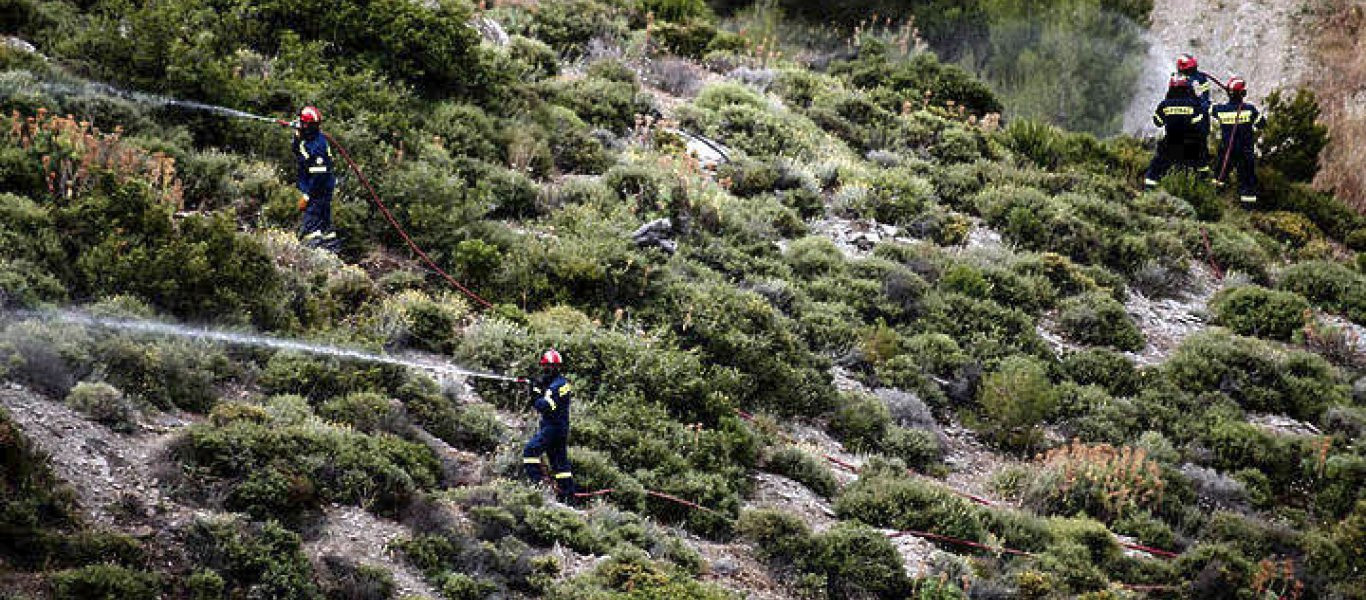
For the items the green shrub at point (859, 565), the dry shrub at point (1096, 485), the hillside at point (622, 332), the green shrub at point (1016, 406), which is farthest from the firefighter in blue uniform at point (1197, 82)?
the green shrub at point (859, 565)

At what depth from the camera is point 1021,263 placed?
69.8 feet

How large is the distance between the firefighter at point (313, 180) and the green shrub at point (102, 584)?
22.7 feet

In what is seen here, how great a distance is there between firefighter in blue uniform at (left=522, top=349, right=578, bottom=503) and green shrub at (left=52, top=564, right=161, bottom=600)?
4.09 m

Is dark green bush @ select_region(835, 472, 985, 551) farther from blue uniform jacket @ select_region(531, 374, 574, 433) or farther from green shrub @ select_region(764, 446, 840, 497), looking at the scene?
blue uniform jacket @ select_region(531, 374, 574, 433)

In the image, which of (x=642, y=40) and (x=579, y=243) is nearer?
(x=579, y=243)

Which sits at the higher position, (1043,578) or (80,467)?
(80,467)

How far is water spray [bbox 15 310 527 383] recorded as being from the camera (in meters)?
12.7

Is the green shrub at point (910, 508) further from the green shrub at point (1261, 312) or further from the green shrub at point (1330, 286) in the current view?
the green shrub at point (1330, 286)

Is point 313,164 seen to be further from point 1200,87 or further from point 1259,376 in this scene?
point 1200,87

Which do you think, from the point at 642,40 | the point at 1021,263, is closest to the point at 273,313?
the point at 1021,263

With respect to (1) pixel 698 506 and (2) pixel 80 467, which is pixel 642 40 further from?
(2) pixel 80 467

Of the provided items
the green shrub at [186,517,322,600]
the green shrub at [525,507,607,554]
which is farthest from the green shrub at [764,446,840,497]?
the green shrub at [186,517,322,600]

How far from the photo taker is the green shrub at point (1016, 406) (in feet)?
57.1

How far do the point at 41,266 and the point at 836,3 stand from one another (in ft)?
70.9
